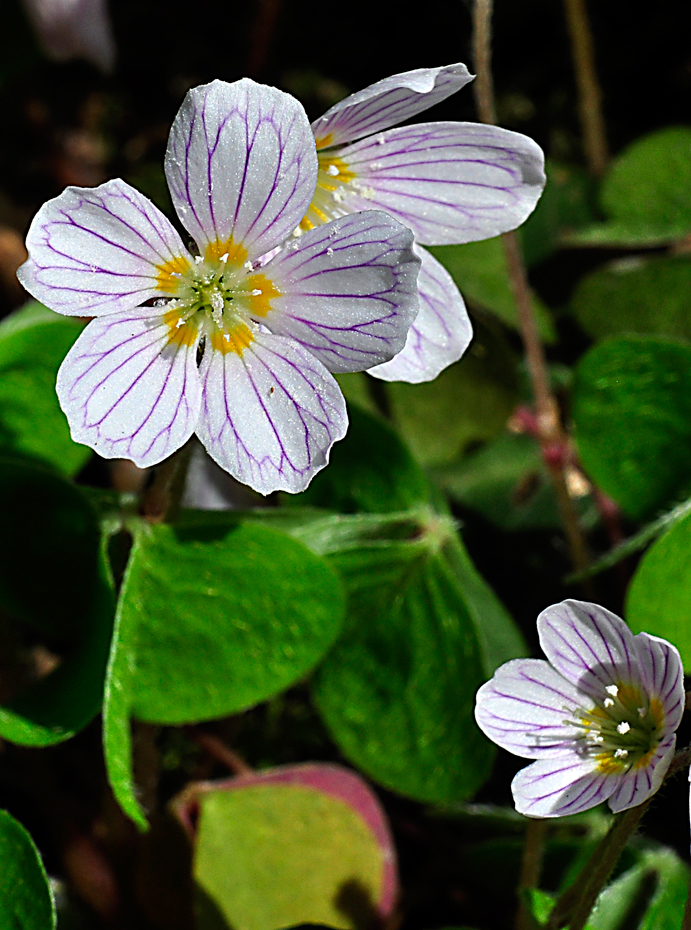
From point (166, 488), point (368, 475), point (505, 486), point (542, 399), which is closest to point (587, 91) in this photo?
point (542, 399)

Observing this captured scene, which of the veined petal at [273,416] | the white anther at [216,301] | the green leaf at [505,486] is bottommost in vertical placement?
the green leaf at [505,486]

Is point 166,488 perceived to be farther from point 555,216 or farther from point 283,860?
point 555,216

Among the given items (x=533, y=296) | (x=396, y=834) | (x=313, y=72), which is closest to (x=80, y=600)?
(x=396, y=834)

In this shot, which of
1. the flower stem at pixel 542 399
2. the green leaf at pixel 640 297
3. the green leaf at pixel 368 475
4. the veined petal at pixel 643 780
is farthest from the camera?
the green leaf at pixel 640 297

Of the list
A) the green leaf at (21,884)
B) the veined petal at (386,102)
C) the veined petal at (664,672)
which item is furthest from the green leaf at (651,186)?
the green leaf at (21,884)

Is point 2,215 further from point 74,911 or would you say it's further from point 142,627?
point 74,911

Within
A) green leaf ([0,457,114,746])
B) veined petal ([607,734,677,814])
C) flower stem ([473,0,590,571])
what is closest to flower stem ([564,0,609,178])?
flower stem ([473,0,590,571])

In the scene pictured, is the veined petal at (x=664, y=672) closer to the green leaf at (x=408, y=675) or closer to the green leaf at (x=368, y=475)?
the green leaf at (x=408, y=675)
